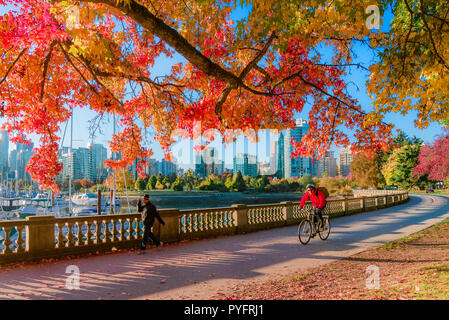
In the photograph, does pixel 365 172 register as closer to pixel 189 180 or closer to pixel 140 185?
pixel 189 180

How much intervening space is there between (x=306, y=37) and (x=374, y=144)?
534 cm

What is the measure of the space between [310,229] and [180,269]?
18.9ft

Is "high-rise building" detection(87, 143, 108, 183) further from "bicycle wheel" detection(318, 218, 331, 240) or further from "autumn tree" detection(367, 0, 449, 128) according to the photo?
"autumn tree" detection(367, 0, 449, 128)

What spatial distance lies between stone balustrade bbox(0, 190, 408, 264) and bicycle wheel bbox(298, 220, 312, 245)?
3.20 m

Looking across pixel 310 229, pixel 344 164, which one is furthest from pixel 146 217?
pixel 344 164

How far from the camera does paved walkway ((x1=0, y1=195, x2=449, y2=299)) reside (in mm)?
5984

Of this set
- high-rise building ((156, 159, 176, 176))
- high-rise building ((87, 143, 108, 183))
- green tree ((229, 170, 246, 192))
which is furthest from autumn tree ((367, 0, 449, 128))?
high-rise building ((156, 159, 176, 176))

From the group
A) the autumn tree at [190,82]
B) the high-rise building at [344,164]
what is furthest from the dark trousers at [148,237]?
the high-rise building at [344,164]

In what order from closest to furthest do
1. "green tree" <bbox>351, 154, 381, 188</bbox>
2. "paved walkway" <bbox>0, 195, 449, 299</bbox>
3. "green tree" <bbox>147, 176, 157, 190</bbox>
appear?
1. "paved walkway" <bbox>0, 195, 449, 299</bbox>
2. "green tree" <bbox>351, 154, 381, 188</bbox>
3. "green tree" <bbox>147, 176, 157, 190</bbox>

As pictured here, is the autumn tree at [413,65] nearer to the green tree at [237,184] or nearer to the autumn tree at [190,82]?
the autumn tree at [190,82]

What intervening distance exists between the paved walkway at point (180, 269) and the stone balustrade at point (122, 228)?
20.1 inches

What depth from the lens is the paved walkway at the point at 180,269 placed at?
5.98 m

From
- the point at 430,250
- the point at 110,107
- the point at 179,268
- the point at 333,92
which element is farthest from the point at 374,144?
the point at 110,107

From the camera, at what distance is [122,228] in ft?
33.3
